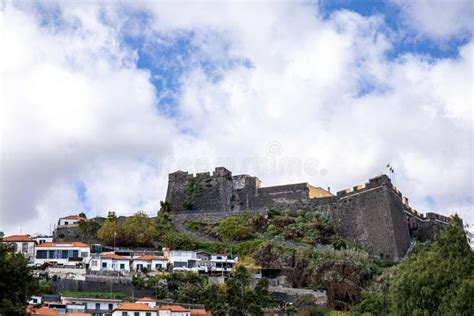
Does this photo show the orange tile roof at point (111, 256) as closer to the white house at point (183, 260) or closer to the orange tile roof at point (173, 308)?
the white house at point (183, 260)

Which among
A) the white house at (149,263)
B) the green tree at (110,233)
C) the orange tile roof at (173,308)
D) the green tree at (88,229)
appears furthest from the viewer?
the green tree at (88,229)

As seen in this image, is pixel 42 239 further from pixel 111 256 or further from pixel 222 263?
pixel 222 263

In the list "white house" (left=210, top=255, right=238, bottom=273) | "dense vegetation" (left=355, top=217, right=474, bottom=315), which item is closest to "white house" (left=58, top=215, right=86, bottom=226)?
"white house" (left=210, top=255, right=238, bottom=273)

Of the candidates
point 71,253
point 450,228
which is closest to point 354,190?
point 71,253

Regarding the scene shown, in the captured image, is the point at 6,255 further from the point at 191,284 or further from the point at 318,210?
the point at 318,210

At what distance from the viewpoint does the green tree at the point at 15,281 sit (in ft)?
138

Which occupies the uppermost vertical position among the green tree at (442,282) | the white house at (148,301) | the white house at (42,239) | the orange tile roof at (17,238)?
the white house at (42,239)

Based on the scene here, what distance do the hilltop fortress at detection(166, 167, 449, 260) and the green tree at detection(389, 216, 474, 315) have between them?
119 feet

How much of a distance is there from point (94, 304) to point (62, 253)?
14831mm

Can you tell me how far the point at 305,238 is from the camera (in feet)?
263

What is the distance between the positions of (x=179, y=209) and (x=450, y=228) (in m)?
53.5

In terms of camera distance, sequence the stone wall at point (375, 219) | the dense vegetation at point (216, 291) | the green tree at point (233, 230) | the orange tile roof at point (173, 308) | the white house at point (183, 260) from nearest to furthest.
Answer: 1. the dense vegetation at point (216, 291)
2. the orange tile roof at point (173, 308)
3. the white house at point (183, 260)
4. the stone wall at point (375, 219)
5. the green tree at point (233, 230)

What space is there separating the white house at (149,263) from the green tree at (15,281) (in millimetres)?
28850

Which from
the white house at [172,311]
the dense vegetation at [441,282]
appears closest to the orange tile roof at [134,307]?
the white house at [172,311]
